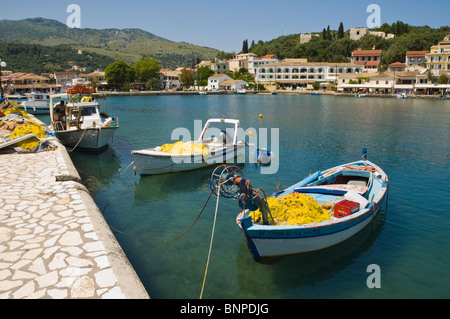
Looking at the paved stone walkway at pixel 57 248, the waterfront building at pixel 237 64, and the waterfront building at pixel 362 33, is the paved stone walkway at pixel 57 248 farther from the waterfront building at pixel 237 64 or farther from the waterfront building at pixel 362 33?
the waterfront building at pixel 362 33

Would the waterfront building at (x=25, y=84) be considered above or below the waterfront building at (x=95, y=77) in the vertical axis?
below

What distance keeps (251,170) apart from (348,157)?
7250 mm

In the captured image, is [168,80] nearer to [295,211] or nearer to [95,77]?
[95,77]

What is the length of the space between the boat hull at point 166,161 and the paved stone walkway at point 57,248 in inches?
180

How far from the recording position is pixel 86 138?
20828 millimetres

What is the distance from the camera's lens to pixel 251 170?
59.8 feet

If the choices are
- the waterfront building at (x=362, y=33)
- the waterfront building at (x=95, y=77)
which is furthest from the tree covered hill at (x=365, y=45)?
the waterfront building at (x=95, y=77)

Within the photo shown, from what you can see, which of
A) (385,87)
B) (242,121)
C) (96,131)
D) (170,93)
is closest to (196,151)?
(96,131)

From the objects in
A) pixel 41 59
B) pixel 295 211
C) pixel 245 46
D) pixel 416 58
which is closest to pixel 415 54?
pixel 416 58

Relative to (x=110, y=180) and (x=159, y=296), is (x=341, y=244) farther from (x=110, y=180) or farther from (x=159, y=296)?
(x=110, y=180)

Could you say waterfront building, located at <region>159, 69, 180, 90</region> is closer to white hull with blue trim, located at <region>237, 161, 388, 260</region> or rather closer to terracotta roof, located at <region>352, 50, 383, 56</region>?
terracotta roof, located at <region>352, 50, 383, 56</region>

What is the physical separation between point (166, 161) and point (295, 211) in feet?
27.7

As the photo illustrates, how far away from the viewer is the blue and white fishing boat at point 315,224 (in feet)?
25.8

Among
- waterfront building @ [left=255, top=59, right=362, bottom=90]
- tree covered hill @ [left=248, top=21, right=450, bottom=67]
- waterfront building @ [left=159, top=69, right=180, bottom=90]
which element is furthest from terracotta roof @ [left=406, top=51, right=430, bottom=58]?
waterfront building @ [left=159, top=69, right=180, bottom=90]
